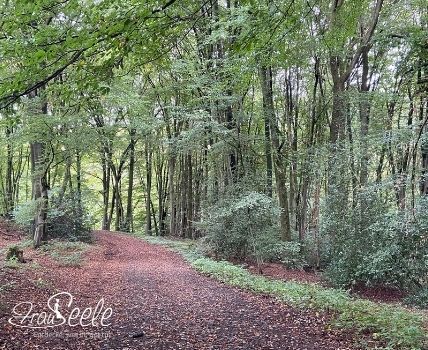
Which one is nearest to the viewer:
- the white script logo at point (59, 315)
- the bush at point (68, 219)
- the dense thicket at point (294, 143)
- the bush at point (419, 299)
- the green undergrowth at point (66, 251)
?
the white script logo at point (59, 315)

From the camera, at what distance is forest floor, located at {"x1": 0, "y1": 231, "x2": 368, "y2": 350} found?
16.1 feet

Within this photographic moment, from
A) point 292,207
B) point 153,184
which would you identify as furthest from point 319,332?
point 153,184

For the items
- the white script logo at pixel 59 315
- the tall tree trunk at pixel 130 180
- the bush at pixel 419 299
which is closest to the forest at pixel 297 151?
the bush at pixel 419 299

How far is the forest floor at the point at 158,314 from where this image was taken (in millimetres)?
4918

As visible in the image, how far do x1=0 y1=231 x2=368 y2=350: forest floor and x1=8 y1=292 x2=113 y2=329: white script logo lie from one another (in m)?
0.11

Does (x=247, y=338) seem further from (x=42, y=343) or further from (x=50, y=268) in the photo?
(x=50, y=268)

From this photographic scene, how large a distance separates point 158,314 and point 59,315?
1.54 meters

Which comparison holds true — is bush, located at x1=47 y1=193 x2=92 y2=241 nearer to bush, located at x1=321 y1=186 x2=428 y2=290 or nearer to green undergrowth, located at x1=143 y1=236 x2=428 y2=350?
green undergrowth, located at x1=143 y1=236 x2=428 y2=350

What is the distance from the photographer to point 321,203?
12812 mm

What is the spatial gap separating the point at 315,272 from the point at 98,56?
37.6 feet

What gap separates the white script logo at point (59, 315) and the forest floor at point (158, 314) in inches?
4.4

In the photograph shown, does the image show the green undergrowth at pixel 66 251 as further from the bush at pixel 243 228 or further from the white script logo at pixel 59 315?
the white script logo at pixel 59 315

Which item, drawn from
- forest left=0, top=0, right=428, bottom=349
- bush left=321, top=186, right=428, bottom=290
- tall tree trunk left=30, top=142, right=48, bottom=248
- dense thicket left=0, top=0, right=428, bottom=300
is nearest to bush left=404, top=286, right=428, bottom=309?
forest left=0, top=0, right=428, bottom=349

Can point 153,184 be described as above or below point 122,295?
above
